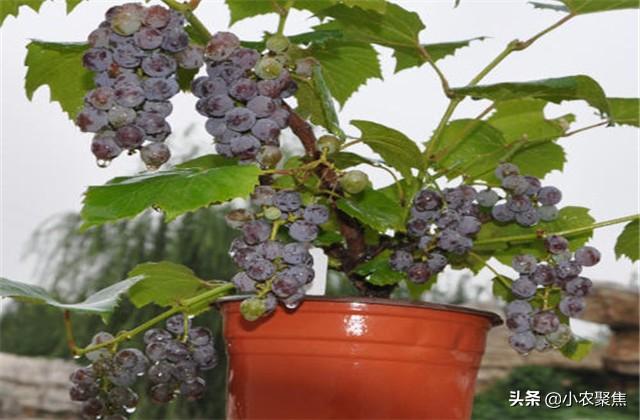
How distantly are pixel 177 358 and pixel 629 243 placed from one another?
384 mm

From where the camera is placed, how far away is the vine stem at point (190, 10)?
0.56 meters

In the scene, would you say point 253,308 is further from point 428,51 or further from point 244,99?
point 428,51

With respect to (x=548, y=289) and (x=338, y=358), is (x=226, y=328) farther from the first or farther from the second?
(x=548, y=289)

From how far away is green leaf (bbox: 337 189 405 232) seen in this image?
59cm

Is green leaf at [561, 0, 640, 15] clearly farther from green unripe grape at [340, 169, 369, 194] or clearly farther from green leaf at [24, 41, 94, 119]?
green leaf at [24, 41, 94, 119]

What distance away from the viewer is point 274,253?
0.57 meters

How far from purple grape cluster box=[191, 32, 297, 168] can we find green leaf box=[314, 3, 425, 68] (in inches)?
4.9

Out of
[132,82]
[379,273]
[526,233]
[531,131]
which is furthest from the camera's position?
[531,131]

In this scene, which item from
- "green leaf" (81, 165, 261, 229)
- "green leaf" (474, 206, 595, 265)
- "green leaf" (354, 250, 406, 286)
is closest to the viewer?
"green leaf" (81, 165, 261, 229)

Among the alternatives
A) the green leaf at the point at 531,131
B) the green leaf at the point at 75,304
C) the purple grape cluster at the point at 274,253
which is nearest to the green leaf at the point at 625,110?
the green leaf at the point at 531,131

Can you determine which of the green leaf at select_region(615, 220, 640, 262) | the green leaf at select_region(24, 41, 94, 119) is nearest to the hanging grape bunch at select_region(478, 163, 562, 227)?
the green leaf at select_region(615, 220, 640, 262)

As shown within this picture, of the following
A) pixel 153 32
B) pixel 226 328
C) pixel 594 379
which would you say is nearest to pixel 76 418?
pixel 594 379

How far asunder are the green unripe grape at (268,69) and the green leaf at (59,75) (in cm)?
19

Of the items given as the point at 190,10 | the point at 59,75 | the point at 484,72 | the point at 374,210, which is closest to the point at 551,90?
the point at 484,72
